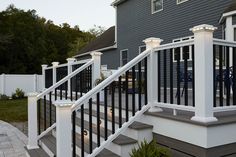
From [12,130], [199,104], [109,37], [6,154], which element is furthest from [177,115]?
[109,37]

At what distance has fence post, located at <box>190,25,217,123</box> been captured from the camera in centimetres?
338

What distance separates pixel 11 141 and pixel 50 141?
2122 mm

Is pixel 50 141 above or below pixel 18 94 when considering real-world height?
below

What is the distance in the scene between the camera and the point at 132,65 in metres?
4.24

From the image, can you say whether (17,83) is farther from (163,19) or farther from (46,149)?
(46,149)

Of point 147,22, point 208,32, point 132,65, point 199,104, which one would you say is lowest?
point 199,104

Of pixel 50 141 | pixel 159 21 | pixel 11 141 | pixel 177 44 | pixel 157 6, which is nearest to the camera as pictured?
pixel 177 44

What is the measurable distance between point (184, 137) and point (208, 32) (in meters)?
1.27

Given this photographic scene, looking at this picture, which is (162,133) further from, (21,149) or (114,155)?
(21,149)

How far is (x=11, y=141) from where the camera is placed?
24.1 feet

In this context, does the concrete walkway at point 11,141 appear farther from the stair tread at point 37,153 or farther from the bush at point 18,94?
the bush at point 18,94

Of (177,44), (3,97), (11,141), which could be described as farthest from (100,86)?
(3,97)

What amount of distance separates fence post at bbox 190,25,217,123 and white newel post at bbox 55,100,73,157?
1.54m

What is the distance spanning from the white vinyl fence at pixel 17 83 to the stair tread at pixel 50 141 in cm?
1389
